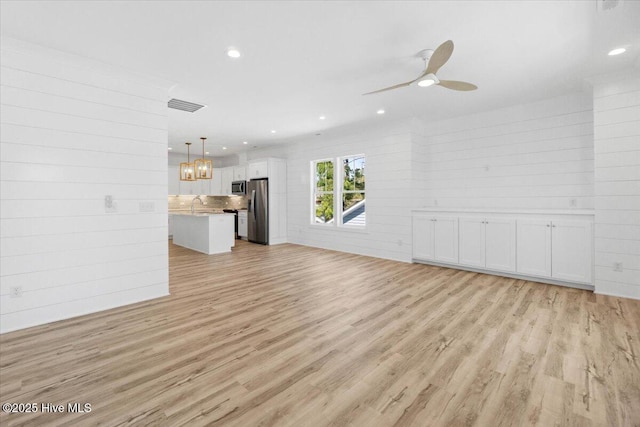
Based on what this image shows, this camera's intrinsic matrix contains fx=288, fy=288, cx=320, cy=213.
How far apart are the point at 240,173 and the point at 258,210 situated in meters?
1.82

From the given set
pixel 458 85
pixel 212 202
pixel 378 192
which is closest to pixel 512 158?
pixel 378 192

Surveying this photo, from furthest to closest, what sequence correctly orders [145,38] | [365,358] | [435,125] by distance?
[435,125] < [145,38] < [365,358]

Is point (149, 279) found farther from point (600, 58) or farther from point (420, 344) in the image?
point (600, 58)

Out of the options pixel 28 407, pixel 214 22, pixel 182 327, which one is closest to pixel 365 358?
pixel 182 327

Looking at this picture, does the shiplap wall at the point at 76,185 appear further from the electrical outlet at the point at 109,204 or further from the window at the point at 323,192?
the window at the point at 323,192

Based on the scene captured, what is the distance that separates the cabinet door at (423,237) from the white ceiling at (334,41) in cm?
226

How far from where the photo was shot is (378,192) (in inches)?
249

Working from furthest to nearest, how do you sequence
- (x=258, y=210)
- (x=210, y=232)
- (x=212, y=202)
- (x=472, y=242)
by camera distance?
(x=212, y=202)
(x=258, y=210)
(x=210, y=232)
(x=472, y=242)

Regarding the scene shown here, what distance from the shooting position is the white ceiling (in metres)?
2.41

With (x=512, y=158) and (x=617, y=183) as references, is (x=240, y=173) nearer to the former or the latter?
(x=512, y=158)

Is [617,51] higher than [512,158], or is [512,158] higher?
[617,51]

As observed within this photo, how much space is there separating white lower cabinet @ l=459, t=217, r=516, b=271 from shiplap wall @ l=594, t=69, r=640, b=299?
1007 mm

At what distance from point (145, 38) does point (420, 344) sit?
3825 mm

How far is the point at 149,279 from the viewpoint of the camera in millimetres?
3658
